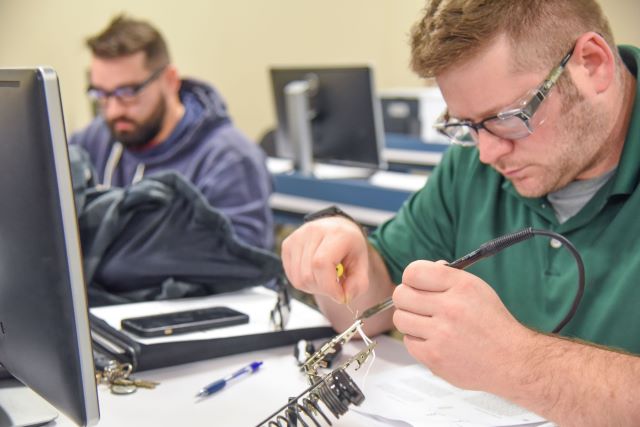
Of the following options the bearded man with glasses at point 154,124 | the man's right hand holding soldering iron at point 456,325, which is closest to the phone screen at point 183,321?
the man's right hand holding soldering iron at point 456,325

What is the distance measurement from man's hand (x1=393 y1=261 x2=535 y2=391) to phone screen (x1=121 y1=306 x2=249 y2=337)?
1.74ft

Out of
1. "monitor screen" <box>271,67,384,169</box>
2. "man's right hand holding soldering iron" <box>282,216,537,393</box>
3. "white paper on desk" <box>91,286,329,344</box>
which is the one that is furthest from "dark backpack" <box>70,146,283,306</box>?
"monitor screen" <box>271,67,384,169</box>

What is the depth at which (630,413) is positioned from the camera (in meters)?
0.94

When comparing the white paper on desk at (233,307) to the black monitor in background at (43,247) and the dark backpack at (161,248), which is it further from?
the black monitor in background at (43,247)

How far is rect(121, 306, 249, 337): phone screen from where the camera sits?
1.37 metres

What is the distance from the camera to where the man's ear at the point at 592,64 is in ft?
4.16

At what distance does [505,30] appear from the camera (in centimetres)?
125

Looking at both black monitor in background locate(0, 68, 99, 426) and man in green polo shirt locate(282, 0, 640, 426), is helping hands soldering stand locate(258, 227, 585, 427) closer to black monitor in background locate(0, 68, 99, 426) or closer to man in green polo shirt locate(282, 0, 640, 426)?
man in green polo shirt locate(282, 0, 640, 426)

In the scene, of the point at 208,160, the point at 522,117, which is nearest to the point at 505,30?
the point at 522,117

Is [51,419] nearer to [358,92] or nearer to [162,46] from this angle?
[162,46]

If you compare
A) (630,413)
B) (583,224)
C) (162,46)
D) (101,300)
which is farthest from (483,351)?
(162,46)

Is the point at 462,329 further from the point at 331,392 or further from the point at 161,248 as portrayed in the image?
the point at 161,248

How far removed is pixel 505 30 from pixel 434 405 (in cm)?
62

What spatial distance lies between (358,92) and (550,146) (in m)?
2.26
